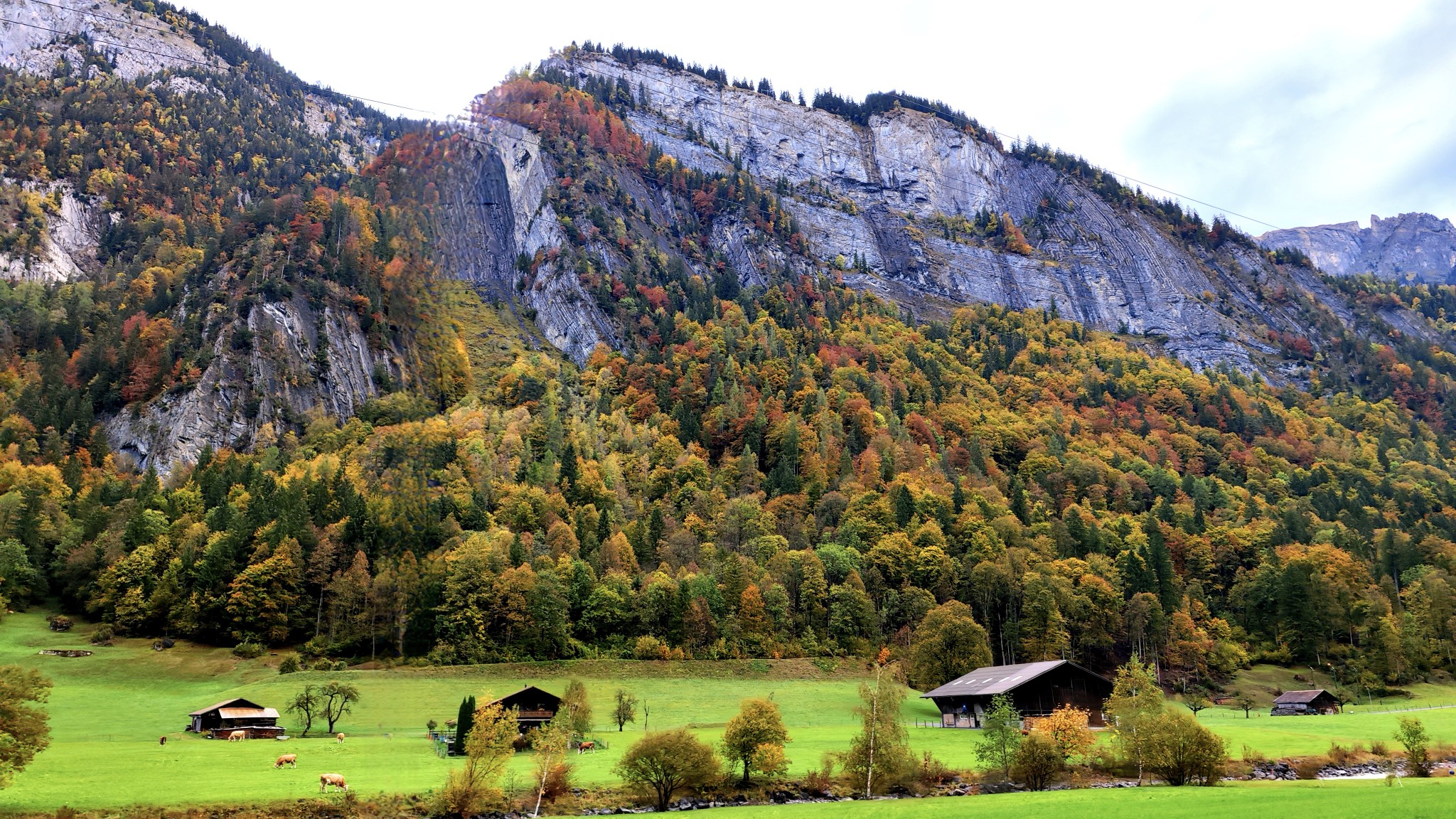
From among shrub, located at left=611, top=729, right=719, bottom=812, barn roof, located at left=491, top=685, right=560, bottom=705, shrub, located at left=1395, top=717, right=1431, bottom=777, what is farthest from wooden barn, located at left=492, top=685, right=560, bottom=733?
shrub, located at left=1395, top=717, right=1431, bottom=777

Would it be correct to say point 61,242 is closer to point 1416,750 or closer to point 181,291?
point 181,291

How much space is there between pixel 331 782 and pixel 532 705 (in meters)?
22.7

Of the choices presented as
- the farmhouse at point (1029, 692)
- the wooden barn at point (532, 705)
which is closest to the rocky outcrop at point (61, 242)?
the wooden barn at point (532, 705)

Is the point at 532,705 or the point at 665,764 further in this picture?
the point at 532,705

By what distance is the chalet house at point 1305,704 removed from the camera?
79812 millimetres

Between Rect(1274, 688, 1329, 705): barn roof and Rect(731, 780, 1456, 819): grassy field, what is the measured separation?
1616 inches

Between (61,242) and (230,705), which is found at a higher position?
(61,242)

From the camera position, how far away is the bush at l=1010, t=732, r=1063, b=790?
1882 inches

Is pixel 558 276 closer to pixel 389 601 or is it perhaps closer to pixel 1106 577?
pixel 389 601

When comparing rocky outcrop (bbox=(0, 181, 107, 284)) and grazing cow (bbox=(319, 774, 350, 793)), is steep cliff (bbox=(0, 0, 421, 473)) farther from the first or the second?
grazing cow (bbox=(319, 774, 350, 793))

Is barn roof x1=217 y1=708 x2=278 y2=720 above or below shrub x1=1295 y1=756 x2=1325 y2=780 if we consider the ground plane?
above

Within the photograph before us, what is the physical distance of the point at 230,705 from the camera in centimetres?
6241

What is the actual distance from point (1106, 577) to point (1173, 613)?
8072 mm

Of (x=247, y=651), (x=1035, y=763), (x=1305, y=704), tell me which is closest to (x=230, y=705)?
(x=247, y=651)
